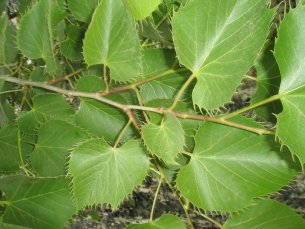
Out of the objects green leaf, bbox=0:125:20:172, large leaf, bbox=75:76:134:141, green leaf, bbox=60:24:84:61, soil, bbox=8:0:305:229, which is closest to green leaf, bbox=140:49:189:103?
large leaf, bbox=75:76:134:141

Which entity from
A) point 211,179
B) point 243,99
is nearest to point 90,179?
point 211,179

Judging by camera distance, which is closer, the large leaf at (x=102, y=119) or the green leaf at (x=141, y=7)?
the green leaf at (x=141, y=7)

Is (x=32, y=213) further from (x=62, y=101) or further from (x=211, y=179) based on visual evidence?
(x=211, y=179)

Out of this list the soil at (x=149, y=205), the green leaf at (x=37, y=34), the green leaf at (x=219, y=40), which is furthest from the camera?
the soil at (x=149, y=205)

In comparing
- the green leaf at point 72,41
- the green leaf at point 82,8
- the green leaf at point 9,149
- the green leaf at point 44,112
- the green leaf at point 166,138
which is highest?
the green leaf at point 82,8

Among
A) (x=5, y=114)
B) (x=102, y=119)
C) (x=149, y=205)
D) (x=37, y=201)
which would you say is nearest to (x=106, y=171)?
(x=102, y=119)

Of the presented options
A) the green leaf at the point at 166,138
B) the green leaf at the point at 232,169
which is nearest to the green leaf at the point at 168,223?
the green leaf at the point at 232,169

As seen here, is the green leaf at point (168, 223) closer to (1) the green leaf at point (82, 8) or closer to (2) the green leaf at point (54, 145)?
(2) the green leaf at point (54, 145)

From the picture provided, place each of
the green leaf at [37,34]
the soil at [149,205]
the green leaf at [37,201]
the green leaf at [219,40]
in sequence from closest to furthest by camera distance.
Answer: the green leaf at [219,40] < the green leaf at [37,34] < the green leaf at [37,201] < the soil at [149,205]
